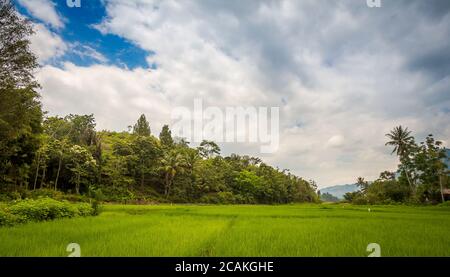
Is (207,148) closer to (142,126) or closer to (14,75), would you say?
(142,126)

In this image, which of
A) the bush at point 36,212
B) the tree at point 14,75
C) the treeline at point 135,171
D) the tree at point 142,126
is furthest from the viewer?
the tree at point 142,126

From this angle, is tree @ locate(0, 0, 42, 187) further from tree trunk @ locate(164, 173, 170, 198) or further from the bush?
tree trunk @ locate(164, 173, 170, 198)

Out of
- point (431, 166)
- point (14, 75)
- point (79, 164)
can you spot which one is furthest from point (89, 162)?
point (431, 166)

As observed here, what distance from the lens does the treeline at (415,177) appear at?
40156 millimetres

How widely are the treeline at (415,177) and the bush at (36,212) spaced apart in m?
41.6

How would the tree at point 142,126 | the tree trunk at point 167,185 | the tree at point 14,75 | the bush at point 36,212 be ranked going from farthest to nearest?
the tree at point 142,126, the tree trunk at point 167,185, the tree at point 14,75, the bush at point 36,212

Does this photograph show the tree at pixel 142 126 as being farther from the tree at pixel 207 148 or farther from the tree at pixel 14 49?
the tree at pixel 14 49

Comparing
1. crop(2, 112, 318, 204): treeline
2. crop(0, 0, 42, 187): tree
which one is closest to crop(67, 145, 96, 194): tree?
crop(2, 112, 318, 204): treeline

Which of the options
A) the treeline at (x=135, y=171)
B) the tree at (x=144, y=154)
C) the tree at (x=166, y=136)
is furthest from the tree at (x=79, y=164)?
the tree at (x=166, y=136)

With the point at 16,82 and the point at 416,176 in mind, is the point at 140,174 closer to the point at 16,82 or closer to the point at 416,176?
the point at 16,82
